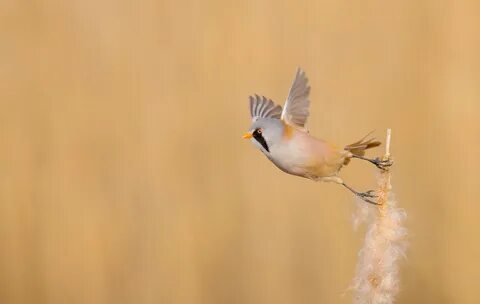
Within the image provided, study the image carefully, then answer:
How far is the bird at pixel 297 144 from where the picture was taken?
60 centimetres

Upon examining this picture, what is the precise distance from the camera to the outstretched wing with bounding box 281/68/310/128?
72 cm

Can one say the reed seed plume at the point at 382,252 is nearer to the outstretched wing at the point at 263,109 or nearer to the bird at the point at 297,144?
the bird at the point at 297,144

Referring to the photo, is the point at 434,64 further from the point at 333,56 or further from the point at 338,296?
the point at 338,296

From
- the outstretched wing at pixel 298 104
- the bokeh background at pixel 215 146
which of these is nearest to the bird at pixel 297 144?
the outstretched wing at pixel 298 104

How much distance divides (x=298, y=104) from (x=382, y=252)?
0.56 ft

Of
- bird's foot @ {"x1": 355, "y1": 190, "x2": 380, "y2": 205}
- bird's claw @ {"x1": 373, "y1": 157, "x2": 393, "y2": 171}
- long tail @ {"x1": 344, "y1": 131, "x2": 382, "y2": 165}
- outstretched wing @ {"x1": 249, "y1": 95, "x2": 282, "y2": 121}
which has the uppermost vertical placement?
outstretched wing @ {"x1": 249, "y1": 95, "x2": 282, "y2": 121}

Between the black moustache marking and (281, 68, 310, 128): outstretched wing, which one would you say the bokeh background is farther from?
the black moustache marking

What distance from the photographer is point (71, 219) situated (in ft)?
4.64

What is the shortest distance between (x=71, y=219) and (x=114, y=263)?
0.12 metres

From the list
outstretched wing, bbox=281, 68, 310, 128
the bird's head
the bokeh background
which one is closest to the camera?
the bird's head

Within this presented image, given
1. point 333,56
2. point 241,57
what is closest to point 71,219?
point 241,57

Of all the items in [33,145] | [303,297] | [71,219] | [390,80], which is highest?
[390,80]

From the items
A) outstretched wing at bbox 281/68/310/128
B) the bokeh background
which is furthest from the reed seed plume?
the bokeh background

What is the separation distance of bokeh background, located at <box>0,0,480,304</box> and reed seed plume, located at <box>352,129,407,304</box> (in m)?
0.70
